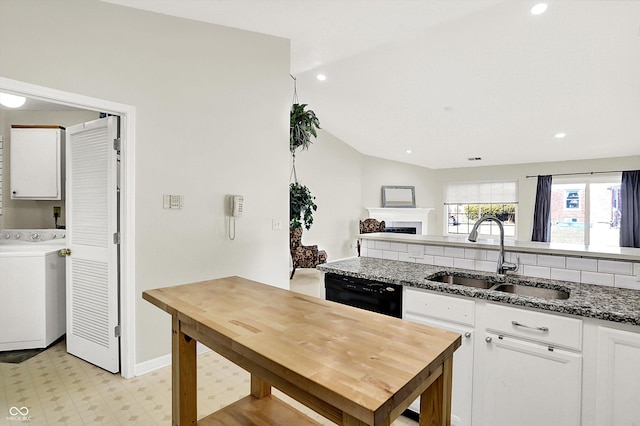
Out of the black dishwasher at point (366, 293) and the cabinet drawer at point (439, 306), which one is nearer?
the cabinet drawer at point (439, 306)

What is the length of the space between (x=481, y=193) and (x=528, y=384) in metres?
6.90

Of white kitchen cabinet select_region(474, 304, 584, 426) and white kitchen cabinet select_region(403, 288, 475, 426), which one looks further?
white kitchen cabinet select_region(403, 288, 475, 426)

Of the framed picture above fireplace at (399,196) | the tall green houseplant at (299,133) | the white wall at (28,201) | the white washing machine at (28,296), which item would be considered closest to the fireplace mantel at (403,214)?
the framed picture above fireplace at (399,196)

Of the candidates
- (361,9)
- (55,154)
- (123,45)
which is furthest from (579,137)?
(55,154)

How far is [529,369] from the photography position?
5.09 ft

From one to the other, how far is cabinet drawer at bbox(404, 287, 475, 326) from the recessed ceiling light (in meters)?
2.86

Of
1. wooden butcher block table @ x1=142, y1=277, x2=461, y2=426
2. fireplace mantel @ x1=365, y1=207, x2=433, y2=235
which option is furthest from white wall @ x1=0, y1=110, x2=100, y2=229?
fireplace mantel @ x1=365, y1=207, x2=433, y2=235

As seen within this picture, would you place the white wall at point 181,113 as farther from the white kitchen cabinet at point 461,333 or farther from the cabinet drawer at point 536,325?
the cabinet drawer at point 536,325

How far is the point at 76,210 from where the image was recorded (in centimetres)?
277

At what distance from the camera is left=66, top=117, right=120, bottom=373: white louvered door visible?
2.52m

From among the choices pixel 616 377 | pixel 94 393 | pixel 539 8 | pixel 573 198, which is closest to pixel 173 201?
pixel 94 393

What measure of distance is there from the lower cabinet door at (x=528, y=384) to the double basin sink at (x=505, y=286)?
1.51ft

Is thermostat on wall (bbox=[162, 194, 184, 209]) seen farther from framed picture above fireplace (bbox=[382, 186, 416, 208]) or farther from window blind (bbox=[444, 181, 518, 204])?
window blind (bbox=[444, 181, 518, 204])

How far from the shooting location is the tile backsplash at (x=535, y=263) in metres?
1.79
